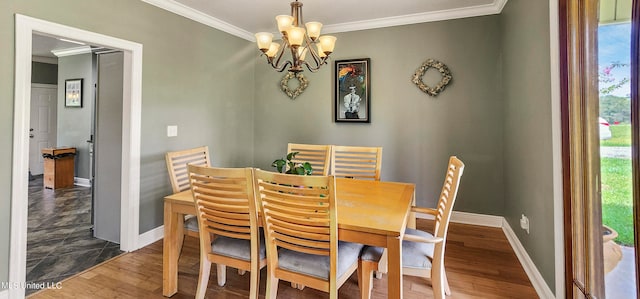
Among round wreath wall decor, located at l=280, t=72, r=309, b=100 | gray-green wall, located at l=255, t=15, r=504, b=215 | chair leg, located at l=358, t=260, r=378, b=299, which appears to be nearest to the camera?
chair leg, located at l=358, t=260, r=378, b=299

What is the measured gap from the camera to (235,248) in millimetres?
1817

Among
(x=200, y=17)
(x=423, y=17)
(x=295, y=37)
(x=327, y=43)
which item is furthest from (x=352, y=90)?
(x=200, y=17)

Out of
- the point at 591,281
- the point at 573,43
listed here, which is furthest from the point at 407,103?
the point at 591,281

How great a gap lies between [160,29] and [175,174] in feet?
5.39

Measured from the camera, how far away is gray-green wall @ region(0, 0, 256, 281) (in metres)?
2.00

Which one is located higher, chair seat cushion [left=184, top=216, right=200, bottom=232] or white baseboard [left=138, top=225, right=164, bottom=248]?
chair seat cushion [left=184, top=216, right=200, bottom=232]

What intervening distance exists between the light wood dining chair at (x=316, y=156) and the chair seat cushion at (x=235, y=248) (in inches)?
46.4

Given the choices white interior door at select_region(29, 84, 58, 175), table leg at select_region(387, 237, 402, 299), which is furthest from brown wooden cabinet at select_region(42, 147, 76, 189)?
table leg at select_region(387, 237, 402, 299)

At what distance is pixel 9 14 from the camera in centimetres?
198

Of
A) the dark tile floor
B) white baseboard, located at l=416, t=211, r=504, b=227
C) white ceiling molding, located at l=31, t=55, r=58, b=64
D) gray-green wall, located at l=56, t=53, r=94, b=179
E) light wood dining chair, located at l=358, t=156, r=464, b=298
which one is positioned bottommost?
the dark tile floor

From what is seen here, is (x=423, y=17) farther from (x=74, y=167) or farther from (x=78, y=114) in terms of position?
(x=74, y=167)

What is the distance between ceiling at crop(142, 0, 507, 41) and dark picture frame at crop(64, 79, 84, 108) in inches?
139

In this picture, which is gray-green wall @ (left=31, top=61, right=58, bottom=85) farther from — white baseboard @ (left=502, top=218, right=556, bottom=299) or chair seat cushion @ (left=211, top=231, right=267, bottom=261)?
white baseboard @ (left=502, top=218, right=556, bottom=299)

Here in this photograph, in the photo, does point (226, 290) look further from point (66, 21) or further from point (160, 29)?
point (160, 29)
